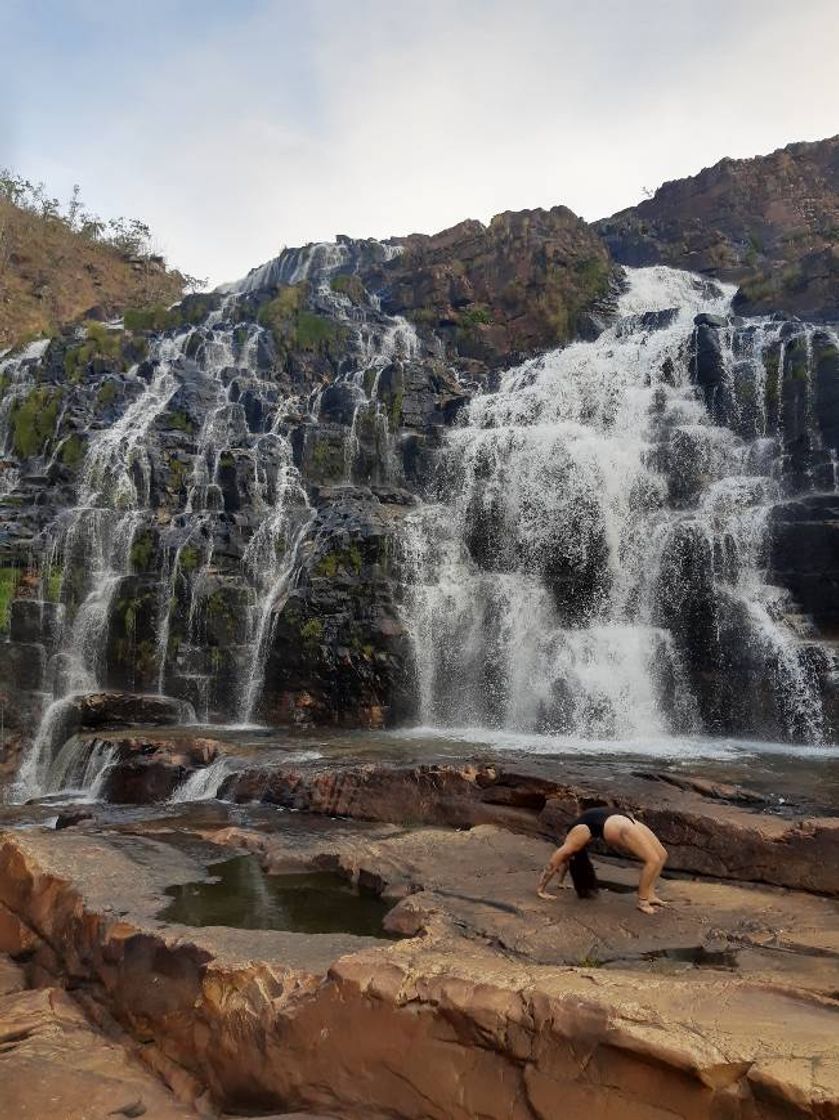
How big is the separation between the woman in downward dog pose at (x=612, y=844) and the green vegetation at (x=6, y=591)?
56.9ft

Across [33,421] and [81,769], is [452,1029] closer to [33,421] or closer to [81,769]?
[81,769]

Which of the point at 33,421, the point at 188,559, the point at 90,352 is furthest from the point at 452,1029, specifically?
the point at 90,352

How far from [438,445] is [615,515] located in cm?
782

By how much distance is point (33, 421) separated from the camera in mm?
30141

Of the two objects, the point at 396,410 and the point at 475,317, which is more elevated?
the point at 475,317

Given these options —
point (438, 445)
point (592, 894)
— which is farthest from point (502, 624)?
point (592, 894)

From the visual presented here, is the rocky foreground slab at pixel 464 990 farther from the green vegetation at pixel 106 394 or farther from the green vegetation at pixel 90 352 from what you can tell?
the green vegetation at pixel 90 352


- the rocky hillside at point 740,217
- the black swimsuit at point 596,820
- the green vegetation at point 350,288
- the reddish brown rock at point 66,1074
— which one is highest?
the rocky hillside at point 740,217

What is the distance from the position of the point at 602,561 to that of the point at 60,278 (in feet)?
167

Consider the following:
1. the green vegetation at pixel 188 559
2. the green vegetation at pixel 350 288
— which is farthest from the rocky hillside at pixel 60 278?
the green vegetation at pixel 188 559

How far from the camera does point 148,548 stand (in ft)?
72.4

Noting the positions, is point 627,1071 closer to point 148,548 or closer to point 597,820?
point 597,820

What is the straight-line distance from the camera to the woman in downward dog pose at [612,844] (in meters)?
6.36

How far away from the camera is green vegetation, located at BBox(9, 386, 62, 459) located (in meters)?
29.7
